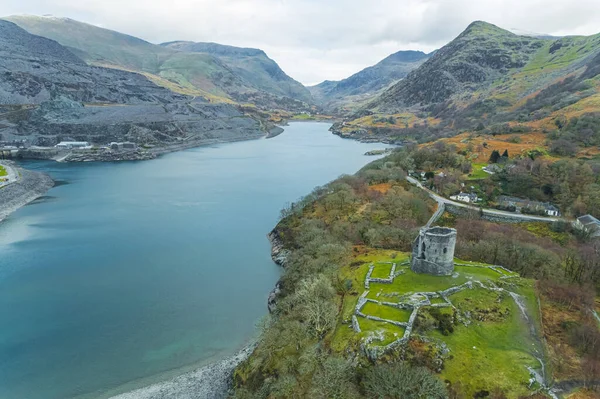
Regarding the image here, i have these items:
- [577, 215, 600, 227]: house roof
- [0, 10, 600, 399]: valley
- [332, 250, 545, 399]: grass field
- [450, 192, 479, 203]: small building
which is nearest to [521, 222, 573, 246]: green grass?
[0, 10, 600, 399]: valley

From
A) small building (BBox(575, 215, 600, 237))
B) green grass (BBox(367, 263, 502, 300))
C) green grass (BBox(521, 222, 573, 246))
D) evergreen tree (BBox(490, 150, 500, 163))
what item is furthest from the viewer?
evergreen tree (BBox(490, 150, 500, 163))

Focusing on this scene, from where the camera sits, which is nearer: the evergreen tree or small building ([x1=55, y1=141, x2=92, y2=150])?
the evergreen tree

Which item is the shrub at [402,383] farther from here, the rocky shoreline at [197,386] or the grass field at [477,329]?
the rocky shoreline at [197,386]

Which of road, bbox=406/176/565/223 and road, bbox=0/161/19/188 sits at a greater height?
road, bbox=406/176/565/223

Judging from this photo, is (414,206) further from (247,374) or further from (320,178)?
(320,178)

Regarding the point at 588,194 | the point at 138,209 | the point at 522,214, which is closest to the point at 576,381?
the point at 522,214

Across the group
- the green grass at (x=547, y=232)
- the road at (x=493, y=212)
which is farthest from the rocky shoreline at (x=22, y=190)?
the green grass at (x=547, y=232)

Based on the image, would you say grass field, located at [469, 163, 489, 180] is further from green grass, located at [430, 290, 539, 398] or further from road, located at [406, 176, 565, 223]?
green grass, located at [430, 290, 539, 398]
